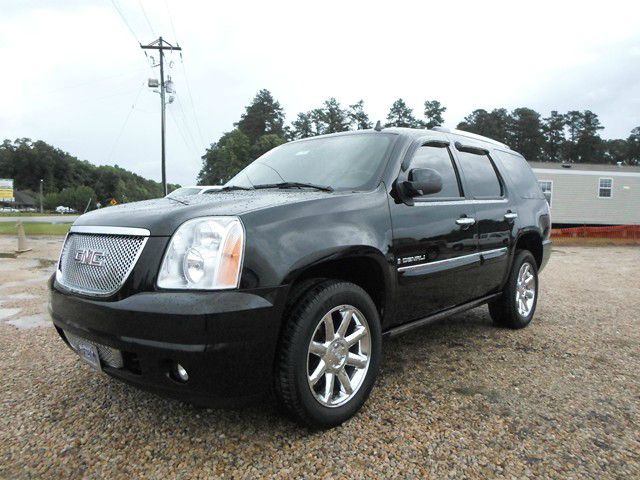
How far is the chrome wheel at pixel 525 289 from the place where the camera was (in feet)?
14.7

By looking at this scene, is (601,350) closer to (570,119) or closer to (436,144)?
(436,144)

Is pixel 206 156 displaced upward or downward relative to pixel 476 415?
upward

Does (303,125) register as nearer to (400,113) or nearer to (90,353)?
(400,113)

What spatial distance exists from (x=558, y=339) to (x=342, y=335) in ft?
9.09

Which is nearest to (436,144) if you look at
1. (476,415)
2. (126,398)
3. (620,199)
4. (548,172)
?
(476,415)

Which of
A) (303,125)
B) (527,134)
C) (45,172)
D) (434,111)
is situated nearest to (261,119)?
(303,125)

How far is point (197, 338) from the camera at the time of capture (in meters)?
1.97

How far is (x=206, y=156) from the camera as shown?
6384 cm

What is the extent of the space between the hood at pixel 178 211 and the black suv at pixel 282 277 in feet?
0.04

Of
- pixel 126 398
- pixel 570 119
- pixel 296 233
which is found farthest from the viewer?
pixel 570 119

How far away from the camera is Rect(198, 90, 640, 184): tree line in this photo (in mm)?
64688

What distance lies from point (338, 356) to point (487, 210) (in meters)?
2.05

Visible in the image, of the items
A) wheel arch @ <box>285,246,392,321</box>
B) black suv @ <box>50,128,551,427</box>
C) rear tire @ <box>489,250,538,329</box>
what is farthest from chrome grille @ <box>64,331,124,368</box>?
rear tire @ <box>489,250,538,329</box>

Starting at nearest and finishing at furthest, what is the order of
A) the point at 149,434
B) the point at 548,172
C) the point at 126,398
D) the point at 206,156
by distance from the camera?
the point at 149,434
the point at 126,398
the point at 548,172
the point at 206,156
